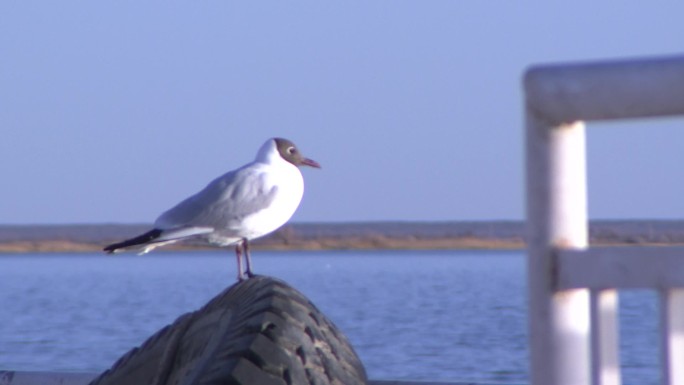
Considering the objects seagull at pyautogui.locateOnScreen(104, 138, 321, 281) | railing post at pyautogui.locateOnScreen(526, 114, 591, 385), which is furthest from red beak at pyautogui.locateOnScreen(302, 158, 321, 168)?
railing post at pyautogui.locateOnScreen(526, 114, 591, 385)

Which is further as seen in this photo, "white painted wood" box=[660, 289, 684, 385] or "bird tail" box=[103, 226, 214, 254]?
"bird tail" box=[103, 226, 214, 254]

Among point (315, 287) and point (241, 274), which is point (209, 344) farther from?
point (315, 287)

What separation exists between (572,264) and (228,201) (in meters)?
4.67

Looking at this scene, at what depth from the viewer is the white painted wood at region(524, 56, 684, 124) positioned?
1.14 metres

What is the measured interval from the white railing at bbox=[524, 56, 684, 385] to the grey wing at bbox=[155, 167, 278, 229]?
180 inches

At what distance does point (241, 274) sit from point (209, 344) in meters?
3.12

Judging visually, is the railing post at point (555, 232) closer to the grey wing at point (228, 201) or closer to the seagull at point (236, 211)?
the seagull at point (236, 211)

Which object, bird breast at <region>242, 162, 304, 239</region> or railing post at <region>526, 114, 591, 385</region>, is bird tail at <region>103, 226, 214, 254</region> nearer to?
bird breast at <region>242, 162, 304, 239</region>

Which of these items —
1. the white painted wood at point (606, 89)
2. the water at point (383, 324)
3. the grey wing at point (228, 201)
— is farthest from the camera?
the water at point (383, 324)

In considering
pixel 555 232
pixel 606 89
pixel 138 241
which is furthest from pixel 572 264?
pixel 138 241

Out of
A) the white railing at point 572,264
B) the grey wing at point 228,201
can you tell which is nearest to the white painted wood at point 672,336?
the white railing at point 572,264

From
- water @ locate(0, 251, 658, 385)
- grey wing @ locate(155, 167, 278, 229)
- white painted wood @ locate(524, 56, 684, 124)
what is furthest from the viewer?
water @ locate(0, 251, 658, 385)

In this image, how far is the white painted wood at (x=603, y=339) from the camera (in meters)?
1.21

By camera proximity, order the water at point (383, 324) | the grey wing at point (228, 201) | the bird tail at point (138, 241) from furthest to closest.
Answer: the water at point (383, 324), the bird tail at point (138, 241), the grey wing at point (228, 201)
